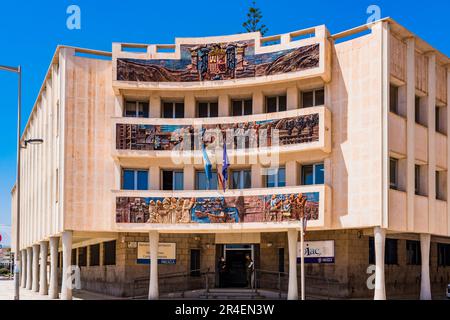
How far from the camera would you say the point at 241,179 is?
39.8m

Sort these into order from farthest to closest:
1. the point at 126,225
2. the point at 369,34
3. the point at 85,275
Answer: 1. the point at 85,275
2. the point at 126,225
3. the point at 369,34

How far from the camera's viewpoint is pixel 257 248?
4241 centimetres

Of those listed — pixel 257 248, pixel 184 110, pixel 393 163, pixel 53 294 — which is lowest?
pixel 53 294

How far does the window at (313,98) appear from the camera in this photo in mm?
38281

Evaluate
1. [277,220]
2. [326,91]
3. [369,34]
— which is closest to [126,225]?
[277,220]

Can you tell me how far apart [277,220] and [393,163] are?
6.59 m

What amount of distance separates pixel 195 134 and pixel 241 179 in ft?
12.3

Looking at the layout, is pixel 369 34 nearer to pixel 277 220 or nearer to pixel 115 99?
pixel 277 220

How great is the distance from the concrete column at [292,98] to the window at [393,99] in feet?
16.3

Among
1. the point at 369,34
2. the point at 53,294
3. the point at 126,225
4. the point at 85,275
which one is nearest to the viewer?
the point at 369,34

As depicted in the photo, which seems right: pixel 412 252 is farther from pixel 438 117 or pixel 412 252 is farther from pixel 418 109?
pixel 418 109

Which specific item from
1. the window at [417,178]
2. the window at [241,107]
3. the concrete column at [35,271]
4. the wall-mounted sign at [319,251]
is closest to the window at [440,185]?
the window at [417,178]

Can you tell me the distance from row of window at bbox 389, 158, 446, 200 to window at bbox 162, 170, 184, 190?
11.8 m

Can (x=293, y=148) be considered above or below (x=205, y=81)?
below
